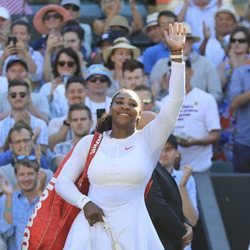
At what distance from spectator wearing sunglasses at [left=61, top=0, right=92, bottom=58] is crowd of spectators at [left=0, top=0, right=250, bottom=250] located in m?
0.01

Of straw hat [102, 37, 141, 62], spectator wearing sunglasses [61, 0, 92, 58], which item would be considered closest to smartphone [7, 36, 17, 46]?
straw hat [102, 37, 141, 62]

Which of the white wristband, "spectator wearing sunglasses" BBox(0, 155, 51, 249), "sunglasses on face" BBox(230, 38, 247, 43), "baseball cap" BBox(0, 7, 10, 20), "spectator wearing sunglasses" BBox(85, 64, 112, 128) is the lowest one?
"spectator wearing sunglasses" BBox(0, 155, 51, 249)

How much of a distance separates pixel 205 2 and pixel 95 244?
334 inches

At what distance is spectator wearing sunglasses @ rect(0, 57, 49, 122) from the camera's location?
415 inches

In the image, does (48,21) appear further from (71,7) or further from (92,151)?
(92,151)

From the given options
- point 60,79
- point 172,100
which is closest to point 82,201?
point 172,100

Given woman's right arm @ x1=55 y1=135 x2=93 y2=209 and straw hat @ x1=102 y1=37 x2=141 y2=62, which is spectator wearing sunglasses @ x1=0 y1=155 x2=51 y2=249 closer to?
woman's right arm @ x1=55 y1=135 x2=93 y2=209

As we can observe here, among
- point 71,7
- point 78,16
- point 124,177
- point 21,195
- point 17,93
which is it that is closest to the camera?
point 124,177

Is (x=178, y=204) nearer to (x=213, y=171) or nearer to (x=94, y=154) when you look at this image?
(x=94, y=154)

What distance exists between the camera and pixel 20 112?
10.3 m

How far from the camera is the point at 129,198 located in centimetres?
570

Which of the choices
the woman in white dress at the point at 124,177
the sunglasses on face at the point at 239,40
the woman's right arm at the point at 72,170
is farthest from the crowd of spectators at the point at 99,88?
the woman in white dress at the point at 124,177

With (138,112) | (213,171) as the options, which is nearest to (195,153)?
(213,171)

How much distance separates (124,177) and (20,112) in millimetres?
4777
